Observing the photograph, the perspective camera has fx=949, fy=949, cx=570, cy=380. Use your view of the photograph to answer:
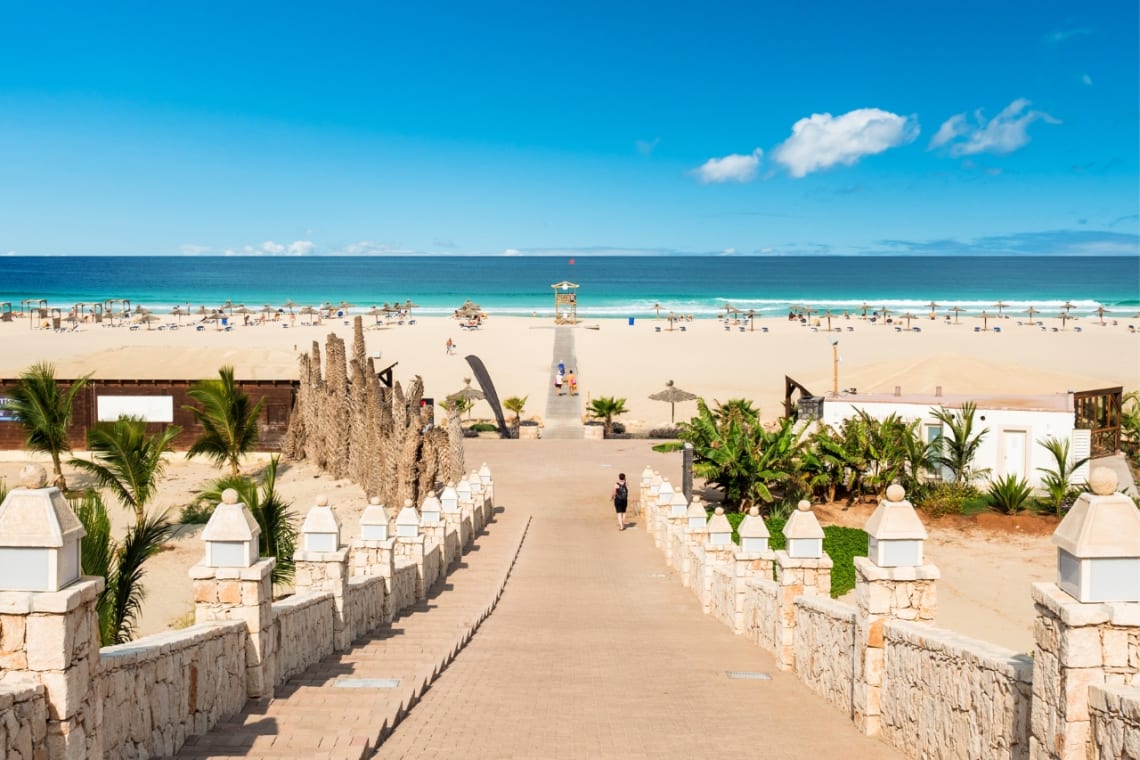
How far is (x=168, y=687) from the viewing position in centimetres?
632

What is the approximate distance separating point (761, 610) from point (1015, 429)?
14025mm

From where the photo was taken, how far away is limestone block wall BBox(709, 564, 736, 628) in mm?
12758

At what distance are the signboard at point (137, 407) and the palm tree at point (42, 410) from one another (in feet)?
16.8

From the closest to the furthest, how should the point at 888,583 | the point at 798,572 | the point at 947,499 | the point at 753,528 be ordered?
1. the point at 888,583
2. the point at 798,572
3. the point at 753,528
4. the point at 947,499

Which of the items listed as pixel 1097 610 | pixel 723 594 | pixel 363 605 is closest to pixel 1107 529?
pixel 1097 610

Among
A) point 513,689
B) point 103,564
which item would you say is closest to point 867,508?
point 513,689

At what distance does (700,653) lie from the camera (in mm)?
11375

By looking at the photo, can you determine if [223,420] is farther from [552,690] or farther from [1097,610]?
[1097,610]

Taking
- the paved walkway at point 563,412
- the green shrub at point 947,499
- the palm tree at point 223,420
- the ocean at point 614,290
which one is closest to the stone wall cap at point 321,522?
the green shrub at point 947,499

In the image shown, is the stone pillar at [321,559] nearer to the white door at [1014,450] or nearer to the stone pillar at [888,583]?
the stone pillar at [888,583]

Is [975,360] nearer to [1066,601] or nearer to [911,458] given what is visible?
[911,458]

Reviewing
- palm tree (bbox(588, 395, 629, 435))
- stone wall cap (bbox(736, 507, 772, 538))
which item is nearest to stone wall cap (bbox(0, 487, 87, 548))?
stone wall cap (bbox(736, 507, 772, 538))

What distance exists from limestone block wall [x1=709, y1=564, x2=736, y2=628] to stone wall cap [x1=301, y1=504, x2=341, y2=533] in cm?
549

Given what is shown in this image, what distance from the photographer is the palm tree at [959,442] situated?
22.2 m
